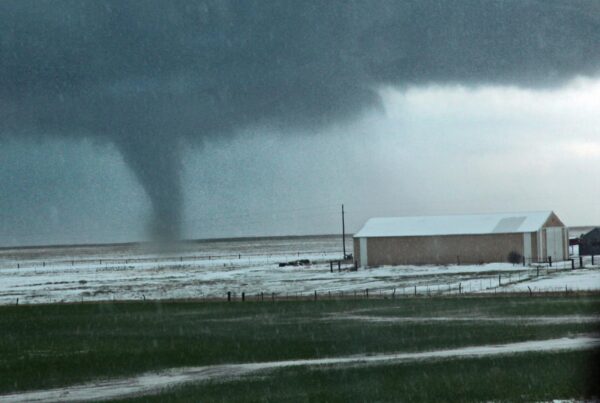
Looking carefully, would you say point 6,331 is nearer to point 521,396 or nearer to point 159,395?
point 159,395

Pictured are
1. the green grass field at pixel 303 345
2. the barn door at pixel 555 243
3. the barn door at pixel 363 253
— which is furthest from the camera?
the barn door at pixel 363 253

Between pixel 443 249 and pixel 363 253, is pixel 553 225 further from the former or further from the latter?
pixel 363 253

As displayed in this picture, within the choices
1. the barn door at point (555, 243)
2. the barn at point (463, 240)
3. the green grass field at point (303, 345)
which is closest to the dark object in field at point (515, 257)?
the barn at point (463, 240)

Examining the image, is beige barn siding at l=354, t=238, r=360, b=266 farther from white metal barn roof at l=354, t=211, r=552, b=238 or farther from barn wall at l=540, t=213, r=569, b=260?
barn wall at l=540, t=213, r=569, b=260

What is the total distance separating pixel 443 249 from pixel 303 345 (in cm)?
4847

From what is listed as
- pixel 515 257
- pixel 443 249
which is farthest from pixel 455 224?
pixel 515 257

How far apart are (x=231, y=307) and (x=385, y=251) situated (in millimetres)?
35339

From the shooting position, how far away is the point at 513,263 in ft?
229

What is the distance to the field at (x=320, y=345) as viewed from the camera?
1836 centimetres

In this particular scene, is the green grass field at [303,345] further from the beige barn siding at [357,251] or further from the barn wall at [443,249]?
the beige barn siding at [357,251]

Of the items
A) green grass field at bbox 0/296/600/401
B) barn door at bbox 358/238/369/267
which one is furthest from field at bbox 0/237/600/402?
barn door at bbox 358/238/369/267

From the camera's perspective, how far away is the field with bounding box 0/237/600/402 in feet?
60.2

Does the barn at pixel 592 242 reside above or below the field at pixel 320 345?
above

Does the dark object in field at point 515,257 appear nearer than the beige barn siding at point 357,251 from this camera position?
Yes
